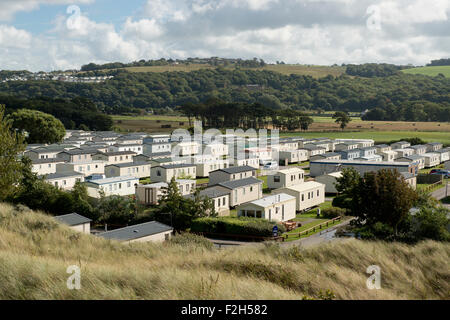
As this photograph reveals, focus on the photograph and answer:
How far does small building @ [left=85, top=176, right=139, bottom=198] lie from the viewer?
33906 mm

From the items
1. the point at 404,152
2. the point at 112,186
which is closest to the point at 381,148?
the point at 404,152

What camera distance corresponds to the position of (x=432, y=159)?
55.5 meters

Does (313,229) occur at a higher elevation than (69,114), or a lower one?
lower

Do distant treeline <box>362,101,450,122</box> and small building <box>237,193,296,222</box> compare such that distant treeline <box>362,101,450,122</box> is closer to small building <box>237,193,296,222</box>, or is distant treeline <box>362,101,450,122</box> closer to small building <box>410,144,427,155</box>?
small building <box>410,144,427,155</box>

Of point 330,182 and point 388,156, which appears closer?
point 330,182

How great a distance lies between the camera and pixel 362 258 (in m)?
9.34

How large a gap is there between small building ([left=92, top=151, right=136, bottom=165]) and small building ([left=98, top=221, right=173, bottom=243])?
28187 millimetres

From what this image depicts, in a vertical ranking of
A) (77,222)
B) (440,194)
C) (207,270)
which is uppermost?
(207,270)

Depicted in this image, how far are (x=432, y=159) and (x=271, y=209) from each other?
1395 inches

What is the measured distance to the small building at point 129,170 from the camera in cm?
4256

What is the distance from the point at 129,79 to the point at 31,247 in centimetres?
16693

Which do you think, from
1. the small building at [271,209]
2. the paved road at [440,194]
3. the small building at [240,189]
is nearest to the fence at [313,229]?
the small building at [271,209]

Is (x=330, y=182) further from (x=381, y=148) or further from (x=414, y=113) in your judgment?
(x=414, y=113)
